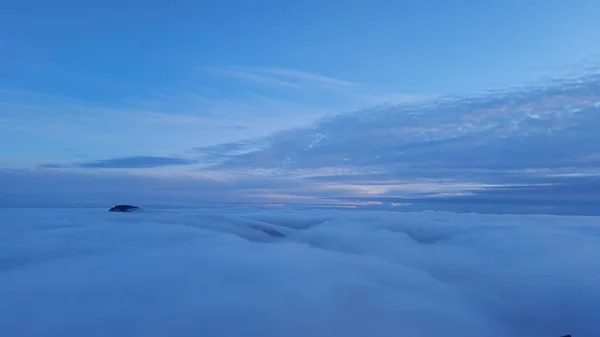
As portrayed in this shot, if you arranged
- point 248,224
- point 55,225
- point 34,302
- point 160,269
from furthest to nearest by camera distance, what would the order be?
point 248,224
point 55,225
point 160,269
point 34,302

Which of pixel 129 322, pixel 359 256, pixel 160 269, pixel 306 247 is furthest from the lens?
pixel 306 247

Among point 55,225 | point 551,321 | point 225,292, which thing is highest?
point 55,225

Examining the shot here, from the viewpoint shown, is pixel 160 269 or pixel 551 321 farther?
pixel 160 269

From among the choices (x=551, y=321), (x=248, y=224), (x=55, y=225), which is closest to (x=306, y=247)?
(x=248, y=224)

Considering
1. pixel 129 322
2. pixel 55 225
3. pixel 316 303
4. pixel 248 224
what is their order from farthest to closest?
1. pixel 248 224
2. pixel 55 225
3. pixel 316 303
4. pixel 129 322

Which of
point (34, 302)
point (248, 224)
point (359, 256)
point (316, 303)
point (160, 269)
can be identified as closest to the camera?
point (34, 302)

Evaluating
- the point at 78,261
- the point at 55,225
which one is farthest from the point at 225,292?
the point at 55,225

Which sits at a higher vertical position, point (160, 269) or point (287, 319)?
point (160, 269)

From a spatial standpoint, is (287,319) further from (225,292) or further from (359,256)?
(359,256)

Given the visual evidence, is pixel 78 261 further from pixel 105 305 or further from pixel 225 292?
pixel 225 292
